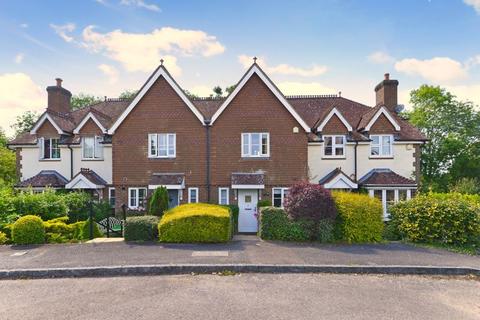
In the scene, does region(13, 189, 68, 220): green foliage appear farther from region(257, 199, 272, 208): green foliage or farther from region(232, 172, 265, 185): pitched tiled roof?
region(257, 199, 272, 208): green foliage

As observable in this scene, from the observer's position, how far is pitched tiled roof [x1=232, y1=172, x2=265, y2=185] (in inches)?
674

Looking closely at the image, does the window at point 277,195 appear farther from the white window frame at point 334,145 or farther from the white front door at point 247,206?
the white window frame at point 334,145

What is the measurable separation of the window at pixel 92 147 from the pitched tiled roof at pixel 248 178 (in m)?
9.36

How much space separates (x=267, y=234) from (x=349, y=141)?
9918 millimetres

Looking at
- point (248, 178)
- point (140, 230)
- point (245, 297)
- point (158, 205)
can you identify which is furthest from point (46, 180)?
point (245, 297)

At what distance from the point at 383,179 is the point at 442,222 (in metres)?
6.18

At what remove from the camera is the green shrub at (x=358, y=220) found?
12148 millimetres

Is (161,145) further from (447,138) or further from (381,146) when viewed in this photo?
(447,138)

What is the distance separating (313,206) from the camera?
40.1ft

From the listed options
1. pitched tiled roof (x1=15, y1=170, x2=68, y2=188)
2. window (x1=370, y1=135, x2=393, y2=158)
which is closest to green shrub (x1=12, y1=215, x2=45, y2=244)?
pitched tiled roof (x1=15, y1=170, x2=68, y2=188)

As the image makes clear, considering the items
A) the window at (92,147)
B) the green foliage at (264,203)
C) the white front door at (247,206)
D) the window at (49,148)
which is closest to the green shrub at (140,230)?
the white front door at (247,206)

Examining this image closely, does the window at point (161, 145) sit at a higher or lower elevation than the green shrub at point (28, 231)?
higher

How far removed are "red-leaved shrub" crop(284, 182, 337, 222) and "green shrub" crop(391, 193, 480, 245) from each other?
3548 millimetres

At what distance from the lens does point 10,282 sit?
809 cm
